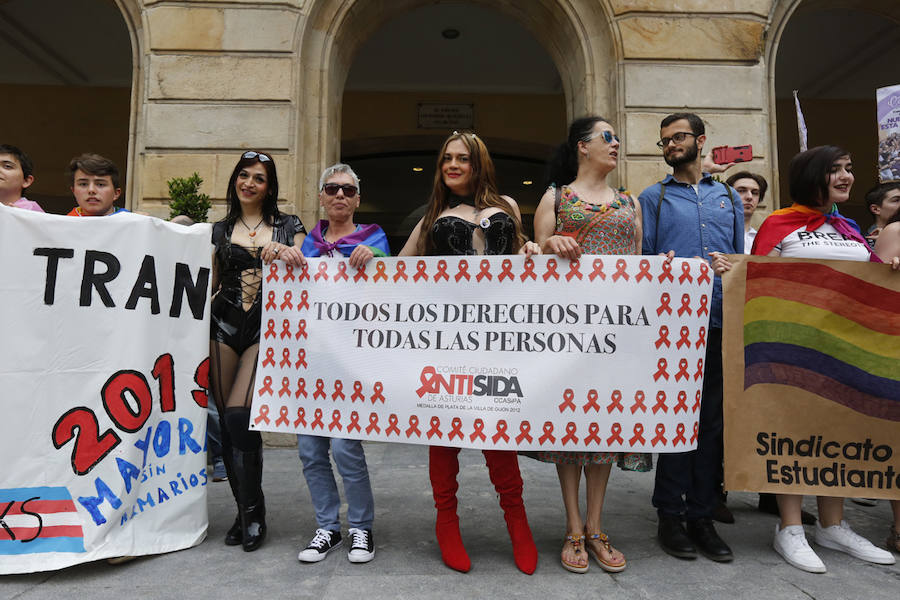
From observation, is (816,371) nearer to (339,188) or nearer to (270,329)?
(339,188)

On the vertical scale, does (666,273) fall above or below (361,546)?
above

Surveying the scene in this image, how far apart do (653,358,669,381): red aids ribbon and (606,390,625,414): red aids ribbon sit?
18 centimetres

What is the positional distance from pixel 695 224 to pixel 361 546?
2324 millimetres

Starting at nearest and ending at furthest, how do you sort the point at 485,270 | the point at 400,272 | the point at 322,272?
the point at 485,270 < the point at 400,272 < the point at 322,272

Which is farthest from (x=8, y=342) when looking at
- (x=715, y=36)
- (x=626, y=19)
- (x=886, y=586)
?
(x=715, y=36)

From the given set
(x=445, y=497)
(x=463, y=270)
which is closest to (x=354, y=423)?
(x=445, y=497)

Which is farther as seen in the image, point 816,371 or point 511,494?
point 816,371

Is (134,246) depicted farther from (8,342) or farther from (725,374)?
(725,374)

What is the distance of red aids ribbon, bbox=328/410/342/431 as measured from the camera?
2.75m

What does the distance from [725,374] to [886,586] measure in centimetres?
108

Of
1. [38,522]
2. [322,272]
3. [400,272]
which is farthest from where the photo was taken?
[322,272]

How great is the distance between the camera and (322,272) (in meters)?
2.88

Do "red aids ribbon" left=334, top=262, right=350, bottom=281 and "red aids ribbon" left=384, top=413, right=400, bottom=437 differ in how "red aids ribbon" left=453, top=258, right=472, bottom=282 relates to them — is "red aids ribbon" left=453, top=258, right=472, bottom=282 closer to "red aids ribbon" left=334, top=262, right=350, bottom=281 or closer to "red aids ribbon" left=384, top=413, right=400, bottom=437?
"red aids ribbon" left=334, top=262, right=350, bottom=281

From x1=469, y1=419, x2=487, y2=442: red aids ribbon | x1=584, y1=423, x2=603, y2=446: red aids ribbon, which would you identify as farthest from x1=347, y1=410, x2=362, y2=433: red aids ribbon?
x1=584, y1=423, x2=603, y2=446: red aids ribbon
